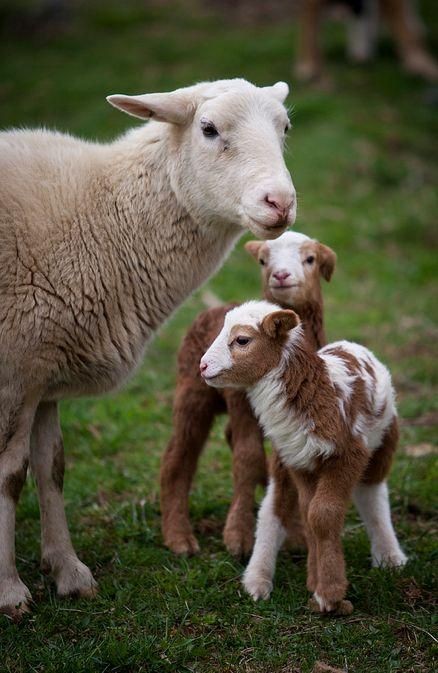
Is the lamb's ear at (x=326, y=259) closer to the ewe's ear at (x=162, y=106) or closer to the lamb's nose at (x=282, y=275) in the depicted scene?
the lamb's nose at (x=282, y=275)

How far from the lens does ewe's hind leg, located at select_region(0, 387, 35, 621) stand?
4.56 metres

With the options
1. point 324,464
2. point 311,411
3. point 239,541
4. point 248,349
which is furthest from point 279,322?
point 239,541

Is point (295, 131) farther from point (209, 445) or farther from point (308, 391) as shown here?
point (308, 391)

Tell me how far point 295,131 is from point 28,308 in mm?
9560

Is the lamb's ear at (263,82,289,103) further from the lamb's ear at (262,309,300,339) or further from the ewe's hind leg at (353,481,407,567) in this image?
the ewe's hind leg at (353,481,407,567)

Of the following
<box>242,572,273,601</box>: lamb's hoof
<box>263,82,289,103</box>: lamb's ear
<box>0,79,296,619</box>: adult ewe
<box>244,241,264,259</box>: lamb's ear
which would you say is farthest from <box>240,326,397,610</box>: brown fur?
<box>263,82,289,103</box>: lamb's ear

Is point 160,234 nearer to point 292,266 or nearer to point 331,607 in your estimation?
point 292,266

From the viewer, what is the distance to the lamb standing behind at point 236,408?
4.96 metres

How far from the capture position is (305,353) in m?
4.46

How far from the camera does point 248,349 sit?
4.38 metres

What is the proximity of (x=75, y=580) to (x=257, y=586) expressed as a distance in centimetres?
92

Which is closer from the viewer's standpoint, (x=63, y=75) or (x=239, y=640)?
(x=239, y=640)

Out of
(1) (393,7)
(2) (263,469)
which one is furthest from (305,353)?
(1) (393,7)

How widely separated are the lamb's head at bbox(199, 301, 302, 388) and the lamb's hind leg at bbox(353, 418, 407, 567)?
2.60 feet
